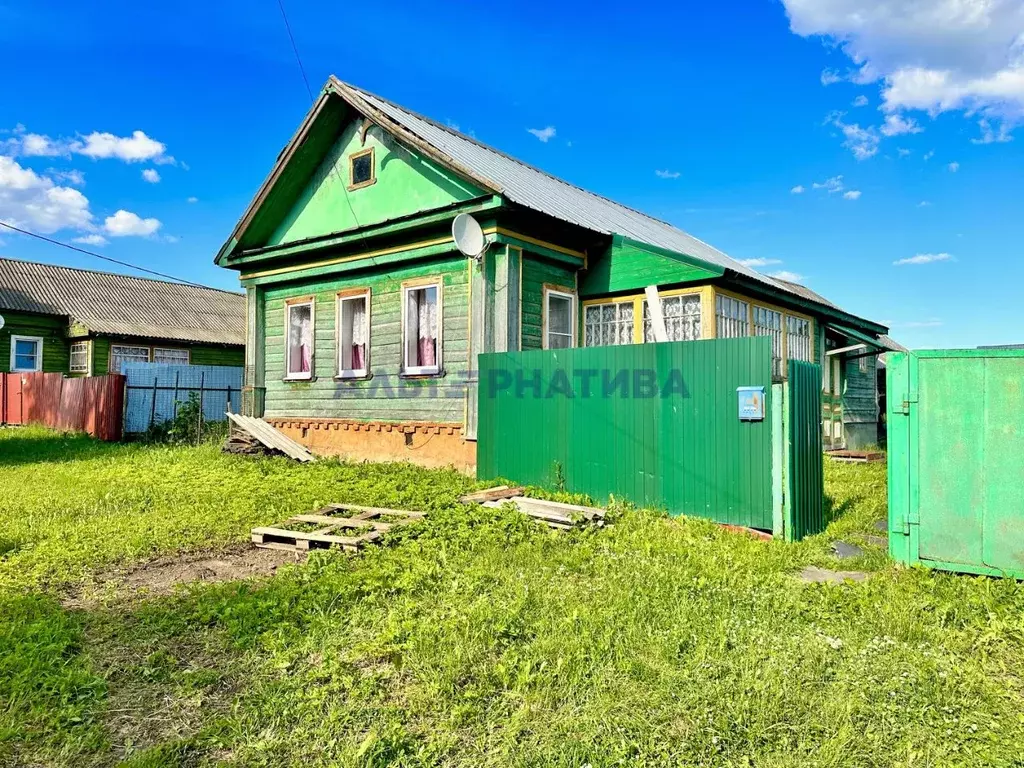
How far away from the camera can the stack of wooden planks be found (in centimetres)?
690

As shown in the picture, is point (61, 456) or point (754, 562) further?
point (61, 456)

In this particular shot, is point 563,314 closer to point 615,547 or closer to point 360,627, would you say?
point 615,547

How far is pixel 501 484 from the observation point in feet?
29.8

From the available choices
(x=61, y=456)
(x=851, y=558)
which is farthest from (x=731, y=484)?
(x=61, y=456)

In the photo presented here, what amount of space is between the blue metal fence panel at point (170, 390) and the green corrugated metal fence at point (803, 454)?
16382 millimetres

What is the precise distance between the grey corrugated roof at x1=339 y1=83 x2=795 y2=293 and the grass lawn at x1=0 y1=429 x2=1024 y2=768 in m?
6.45

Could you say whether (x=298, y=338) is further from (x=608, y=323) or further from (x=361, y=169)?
(x=608, y=323)

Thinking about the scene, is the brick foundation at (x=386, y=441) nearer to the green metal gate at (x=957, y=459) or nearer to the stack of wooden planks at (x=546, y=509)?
the stack of wooden planks at (x=546, y=509)

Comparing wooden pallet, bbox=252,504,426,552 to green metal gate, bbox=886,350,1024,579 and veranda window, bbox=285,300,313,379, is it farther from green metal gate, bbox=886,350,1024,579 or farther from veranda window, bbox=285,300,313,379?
veranda window, bbox=285,300,313,379

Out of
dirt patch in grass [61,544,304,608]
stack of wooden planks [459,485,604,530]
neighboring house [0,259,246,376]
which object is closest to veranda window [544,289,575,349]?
stack of wooden planks [459,485,604,530]

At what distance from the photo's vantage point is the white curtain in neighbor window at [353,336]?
12.8 meters

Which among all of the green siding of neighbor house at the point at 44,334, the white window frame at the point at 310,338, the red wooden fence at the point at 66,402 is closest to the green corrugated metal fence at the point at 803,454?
the white window frame at the point at 310,338

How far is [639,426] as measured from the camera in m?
7.76

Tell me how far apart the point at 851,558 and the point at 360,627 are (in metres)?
4.15
